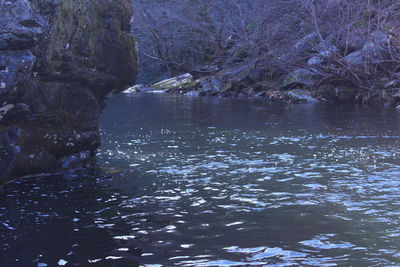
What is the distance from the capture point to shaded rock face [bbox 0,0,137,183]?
36.5 ft

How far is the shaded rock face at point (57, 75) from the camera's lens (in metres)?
11.1

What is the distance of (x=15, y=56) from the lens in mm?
11023

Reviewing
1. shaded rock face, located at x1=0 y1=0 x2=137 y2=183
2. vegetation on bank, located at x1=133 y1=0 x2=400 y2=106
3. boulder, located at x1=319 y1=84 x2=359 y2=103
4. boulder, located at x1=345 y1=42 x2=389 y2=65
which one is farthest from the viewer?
boulder, located at x1=319 y1=84 x2=359 y2=103

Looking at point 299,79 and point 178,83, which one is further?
point 178,83

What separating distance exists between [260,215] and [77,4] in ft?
27.1

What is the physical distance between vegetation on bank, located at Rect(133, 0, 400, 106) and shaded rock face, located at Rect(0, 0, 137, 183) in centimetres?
2051

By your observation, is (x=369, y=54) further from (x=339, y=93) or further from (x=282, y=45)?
(x=282, y=45)

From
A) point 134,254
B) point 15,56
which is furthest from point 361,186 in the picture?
point 15,56

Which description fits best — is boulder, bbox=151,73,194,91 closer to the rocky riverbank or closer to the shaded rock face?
the rocky riverbank

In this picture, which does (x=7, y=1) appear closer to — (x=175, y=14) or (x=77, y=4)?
(x=77, y=4)

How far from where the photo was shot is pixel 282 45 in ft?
130

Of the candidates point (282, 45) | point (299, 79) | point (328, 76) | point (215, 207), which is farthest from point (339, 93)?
point (215, 207)

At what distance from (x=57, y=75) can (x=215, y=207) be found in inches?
247

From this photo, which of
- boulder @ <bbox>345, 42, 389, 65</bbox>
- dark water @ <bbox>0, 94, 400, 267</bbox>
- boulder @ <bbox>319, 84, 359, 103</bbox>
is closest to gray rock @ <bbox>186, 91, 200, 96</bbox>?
boulder @ <bbox>319, 84, 359, 103</bbox>
